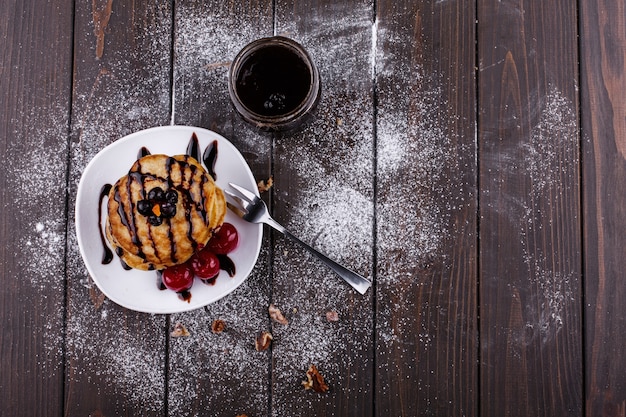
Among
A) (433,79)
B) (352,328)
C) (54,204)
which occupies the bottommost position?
(352,328)

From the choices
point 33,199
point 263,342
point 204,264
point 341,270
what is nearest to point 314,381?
point 263,342

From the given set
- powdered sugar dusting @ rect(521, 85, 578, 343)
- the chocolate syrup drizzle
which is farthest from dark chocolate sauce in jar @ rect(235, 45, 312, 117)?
powdered sugar dusting @ rect(521, 85, 578, 343)

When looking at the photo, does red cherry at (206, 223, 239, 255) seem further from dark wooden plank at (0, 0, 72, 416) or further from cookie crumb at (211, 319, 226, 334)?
dark wooden plank at (0, 0, 72, 416)

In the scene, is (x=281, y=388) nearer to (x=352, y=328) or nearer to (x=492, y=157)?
(x=352, y=328)

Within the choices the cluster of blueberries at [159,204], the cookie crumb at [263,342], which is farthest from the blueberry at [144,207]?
the cookie crumb at [263,342]

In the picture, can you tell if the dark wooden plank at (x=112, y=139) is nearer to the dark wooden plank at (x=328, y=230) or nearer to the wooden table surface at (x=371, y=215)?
the wooden table surface at (x=371, y=215)

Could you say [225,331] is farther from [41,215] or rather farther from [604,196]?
[604,196]

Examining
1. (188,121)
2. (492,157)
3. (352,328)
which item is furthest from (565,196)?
(188,121)
